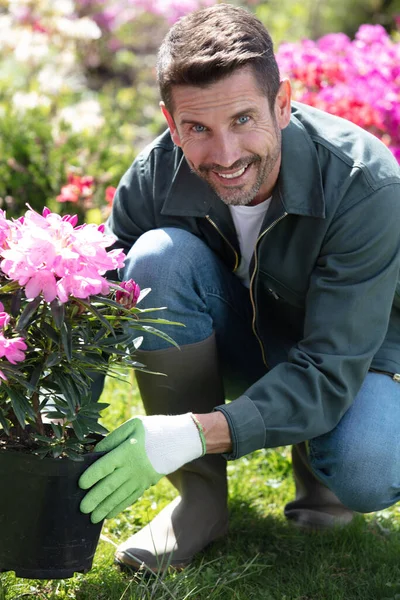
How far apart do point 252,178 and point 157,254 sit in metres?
0.33

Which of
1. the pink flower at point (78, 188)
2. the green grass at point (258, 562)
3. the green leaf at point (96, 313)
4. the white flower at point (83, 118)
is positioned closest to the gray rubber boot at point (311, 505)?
the green grass at point (258, 562)

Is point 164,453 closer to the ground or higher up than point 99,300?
closer to the ground

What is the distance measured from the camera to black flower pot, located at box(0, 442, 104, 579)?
2.00m

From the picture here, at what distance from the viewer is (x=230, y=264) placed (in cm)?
265

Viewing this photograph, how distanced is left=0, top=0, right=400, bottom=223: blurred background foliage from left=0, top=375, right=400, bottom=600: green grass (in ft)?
4.69

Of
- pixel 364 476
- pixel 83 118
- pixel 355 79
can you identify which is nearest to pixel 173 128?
pixel 364 476

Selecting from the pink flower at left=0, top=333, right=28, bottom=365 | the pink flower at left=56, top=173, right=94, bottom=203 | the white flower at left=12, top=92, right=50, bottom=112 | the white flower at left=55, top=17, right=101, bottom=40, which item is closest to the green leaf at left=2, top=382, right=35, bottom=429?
the pink flower at left=0, top=333, right=28, bottom=365

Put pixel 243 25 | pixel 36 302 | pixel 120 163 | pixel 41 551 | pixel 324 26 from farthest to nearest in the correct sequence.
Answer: pixel 324 26 → pixel 120 163 → pixel 243 25 → pixel 41 551 → pixel 36 302

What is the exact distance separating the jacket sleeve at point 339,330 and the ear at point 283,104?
0.97ft

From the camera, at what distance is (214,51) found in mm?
2172

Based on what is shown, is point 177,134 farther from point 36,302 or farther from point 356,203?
point 36,302

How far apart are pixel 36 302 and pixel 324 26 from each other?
20.9 feet

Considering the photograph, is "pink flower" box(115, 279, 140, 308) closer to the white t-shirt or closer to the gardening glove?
the gardening glove

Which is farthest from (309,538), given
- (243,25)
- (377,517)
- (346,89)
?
(346,89)
